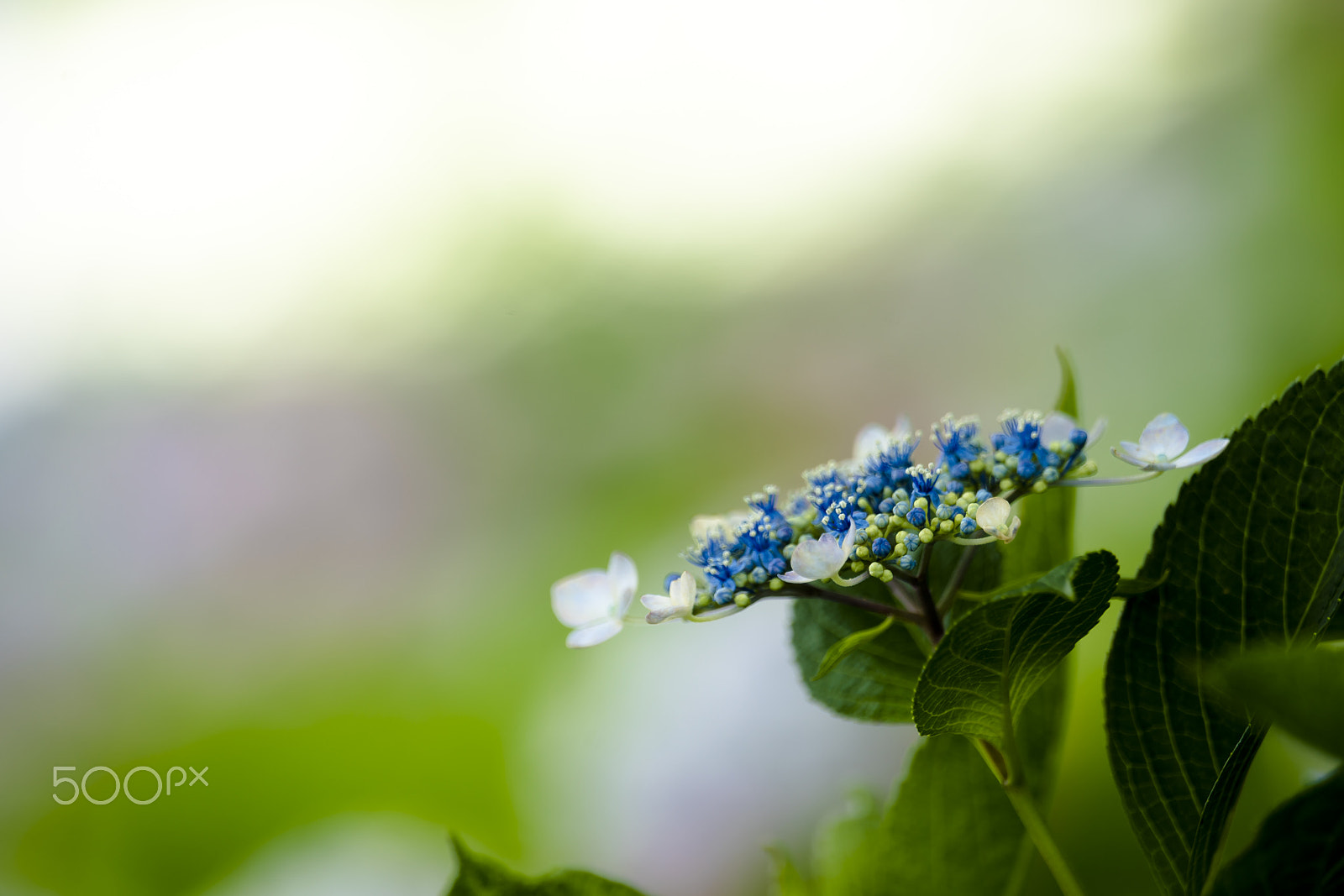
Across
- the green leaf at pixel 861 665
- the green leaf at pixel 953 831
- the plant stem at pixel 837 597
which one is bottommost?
the green leaf at pixel 953 831

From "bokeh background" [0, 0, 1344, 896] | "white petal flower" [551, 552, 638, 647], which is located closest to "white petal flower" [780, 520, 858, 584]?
"white petal flower" [551, 552, 638, 647]

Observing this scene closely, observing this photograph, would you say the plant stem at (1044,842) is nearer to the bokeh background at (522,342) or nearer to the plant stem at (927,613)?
the plant stem at (927,613)

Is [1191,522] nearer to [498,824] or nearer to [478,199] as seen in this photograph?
[498,824]

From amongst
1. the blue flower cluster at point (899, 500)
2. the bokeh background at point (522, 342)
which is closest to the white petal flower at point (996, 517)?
the blue flower cluster at point (899, 500)

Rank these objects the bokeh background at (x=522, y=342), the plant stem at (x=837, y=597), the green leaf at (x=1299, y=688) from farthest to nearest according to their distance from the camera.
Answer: the bokeh background at (x=522, y=342)
the plant stem at (x=837, y=597)
the green leaf at (x=1299, y=688)

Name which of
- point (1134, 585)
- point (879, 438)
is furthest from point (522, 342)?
point (1134, 585)

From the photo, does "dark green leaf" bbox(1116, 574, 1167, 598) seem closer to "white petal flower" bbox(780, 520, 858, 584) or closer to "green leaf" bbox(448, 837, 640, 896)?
"white petal flower" bbox(780, 520, 858, 584)

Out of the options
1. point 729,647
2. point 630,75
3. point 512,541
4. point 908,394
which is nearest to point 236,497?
point 512,541
